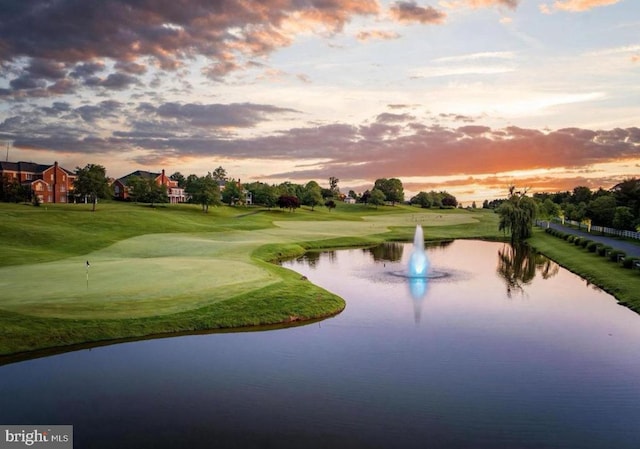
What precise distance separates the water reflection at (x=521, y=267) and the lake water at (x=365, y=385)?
12460 millimetres

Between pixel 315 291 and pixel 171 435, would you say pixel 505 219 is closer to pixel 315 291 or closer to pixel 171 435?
pixel 315 291

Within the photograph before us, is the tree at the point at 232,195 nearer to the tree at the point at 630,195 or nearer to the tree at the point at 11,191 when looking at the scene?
the tree at the point at 11,191

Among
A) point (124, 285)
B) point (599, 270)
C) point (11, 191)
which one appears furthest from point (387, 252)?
point (11, 191)

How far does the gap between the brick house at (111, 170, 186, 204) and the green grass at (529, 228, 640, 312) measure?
11170 centimetres

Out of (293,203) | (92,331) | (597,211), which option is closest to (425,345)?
(92,331)

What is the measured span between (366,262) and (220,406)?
141 ft

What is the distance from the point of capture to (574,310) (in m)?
34.2

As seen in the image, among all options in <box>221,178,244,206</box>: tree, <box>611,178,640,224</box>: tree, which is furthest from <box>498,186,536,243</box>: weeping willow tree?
<box>221,178,244,206</box>: tree

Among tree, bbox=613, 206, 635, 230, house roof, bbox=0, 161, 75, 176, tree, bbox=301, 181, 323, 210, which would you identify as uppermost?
house roof, bbox=0, 161, 75, 176

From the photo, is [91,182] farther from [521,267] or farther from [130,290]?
[521,267]

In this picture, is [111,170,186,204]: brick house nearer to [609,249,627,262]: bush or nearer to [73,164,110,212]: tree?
[73,164,110,212]: tree

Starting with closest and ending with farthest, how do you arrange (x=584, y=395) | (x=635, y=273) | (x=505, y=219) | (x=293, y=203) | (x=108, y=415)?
(x=108, y=415), (x=584, y=395), (x=635, y=273), (x=505, y=219), (x=293, y=203)

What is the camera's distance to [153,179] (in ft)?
488

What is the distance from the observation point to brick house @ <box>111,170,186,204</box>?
526 feet
